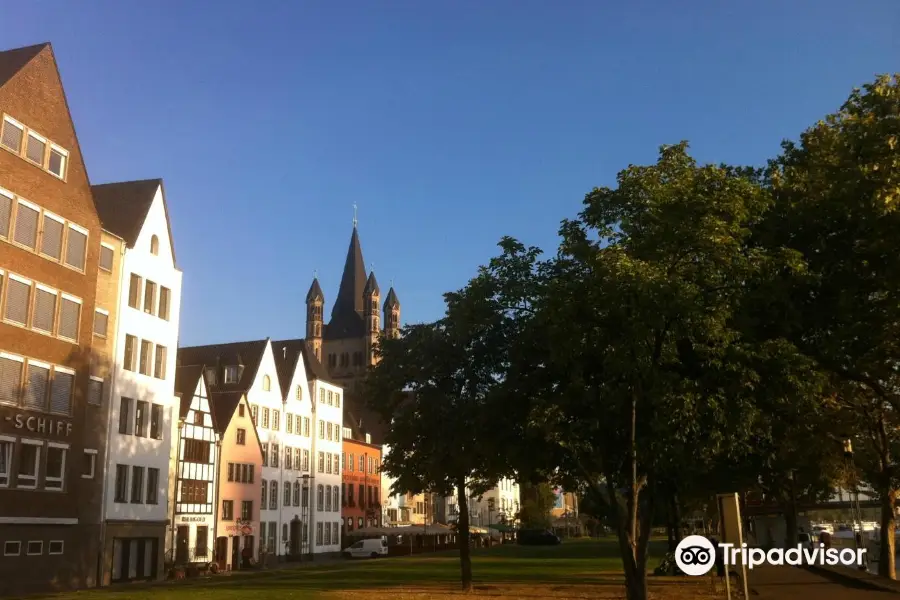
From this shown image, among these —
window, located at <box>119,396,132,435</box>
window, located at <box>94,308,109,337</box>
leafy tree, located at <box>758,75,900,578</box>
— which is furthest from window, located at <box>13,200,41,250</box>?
leafy tree, located at <box>758,75,900,578</box>

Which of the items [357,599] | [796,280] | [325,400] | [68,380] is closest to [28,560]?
[68,380]

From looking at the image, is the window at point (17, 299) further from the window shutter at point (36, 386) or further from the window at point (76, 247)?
the window at point (76, 247)

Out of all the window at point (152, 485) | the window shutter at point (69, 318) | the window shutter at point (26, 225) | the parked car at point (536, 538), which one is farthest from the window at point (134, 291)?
the parked car at point (536, 538)

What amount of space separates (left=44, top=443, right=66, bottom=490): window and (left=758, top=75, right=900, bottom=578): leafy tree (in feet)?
105

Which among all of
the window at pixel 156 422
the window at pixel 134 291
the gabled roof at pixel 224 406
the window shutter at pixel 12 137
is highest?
the window shutter at pixel 12 137

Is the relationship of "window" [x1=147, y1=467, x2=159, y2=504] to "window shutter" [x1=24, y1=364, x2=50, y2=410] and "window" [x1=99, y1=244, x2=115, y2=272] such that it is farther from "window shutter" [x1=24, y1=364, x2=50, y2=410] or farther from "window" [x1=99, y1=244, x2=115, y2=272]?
"window shutter" [x1=24, y1=364, x2=50, y2=410]

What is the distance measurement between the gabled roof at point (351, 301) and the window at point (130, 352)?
102624 millimetres

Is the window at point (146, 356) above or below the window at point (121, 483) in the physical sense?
above

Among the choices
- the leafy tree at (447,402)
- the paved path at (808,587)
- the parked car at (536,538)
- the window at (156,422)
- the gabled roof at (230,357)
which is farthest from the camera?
the parked car at (536,538)

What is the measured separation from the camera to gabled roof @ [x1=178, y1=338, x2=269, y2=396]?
76.8 metres

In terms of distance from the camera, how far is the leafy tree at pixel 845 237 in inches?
799

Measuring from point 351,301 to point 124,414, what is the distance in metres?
108

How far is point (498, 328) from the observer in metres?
29.7

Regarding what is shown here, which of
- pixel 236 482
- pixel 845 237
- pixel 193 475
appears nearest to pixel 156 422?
pixel 193 475
